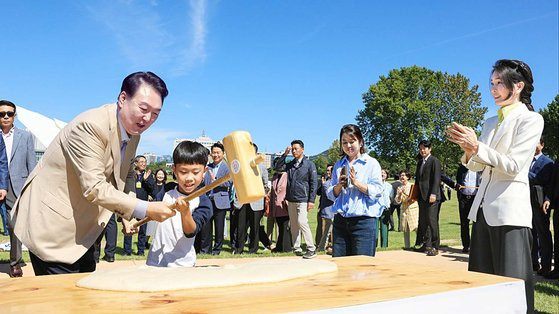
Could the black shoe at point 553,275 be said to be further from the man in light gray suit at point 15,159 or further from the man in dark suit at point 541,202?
the man in light gray suit at point 15,159

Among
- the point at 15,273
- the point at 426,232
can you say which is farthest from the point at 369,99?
the point at 15,273

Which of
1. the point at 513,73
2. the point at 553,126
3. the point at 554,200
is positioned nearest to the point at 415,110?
the point at 553,126

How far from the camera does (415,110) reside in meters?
44.0

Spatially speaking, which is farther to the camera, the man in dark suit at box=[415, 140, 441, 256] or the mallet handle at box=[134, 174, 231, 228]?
the man in dark suit at box=[415, 140, 441, 256]

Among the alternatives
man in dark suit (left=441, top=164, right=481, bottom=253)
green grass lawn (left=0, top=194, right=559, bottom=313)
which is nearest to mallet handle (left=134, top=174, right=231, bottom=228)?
green grass lawn (left=0, top=194, right=559, bottom=313)

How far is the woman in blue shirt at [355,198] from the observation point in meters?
3.84

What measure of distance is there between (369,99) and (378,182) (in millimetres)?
44988

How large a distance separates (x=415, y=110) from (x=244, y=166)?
145ft

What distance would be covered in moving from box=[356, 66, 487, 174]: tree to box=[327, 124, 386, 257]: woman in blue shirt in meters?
40.3

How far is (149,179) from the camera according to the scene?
8.21 metres

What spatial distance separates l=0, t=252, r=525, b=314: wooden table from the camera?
147 centimetres

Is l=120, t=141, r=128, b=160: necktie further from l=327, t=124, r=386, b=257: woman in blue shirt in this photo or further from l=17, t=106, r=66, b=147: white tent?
l=17, t=106, r=66, b=147: white tent

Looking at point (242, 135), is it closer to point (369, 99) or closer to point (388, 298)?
point (388, 298)

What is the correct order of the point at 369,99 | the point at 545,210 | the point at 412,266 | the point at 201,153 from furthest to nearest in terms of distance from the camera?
the point at 369,99, the point at 545,210, the point at 201,153, the point at 412,266
